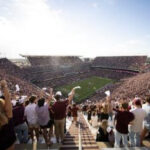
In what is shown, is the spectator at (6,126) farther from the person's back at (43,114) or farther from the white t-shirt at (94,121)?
the white t-shirt at (94,121)

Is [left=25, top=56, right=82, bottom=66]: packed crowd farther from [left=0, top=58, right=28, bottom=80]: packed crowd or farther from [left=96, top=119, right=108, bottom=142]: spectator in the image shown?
[left=96, top=119, right=108, bottom=142]: spectator

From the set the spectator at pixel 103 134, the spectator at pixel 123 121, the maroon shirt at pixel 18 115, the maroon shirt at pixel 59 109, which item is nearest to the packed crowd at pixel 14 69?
the maroon shirt at pixel 18 115

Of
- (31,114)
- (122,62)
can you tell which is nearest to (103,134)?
(31,114)

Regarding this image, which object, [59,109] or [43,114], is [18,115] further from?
[59,109]

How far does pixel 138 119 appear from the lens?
5387mm

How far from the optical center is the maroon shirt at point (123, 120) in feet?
16.9

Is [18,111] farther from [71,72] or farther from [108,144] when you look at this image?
[71,72]

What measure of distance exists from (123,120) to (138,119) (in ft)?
1.75

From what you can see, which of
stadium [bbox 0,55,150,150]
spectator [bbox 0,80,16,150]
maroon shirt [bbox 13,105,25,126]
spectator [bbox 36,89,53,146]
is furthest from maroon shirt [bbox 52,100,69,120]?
stadium [bbox 0,55,150,150]

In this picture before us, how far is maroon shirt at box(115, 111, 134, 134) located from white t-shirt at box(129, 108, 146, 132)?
24 cm

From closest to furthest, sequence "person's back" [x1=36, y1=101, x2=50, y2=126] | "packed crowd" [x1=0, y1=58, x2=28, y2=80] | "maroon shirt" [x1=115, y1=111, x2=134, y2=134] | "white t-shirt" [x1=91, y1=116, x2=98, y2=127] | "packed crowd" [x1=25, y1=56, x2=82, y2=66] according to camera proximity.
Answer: "maroon shirt" [x1=115, y1=111, x2=134, y2=134] < "person's back" [x1=36, y1=101, x2=50, y2=126] < "white t-shirt" [x1=91, y1=116, x2=98, y2=127] < "packed crowd" [x1=0, y1=58, x2=28, y2=80] < "packed crowd" [x1=25, y1=56, x2=82, y2=66]

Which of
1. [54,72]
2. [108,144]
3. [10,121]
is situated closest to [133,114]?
[108,144]

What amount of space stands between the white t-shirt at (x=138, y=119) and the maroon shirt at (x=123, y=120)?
244 mm

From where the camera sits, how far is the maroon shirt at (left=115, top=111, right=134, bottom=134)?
516cm
